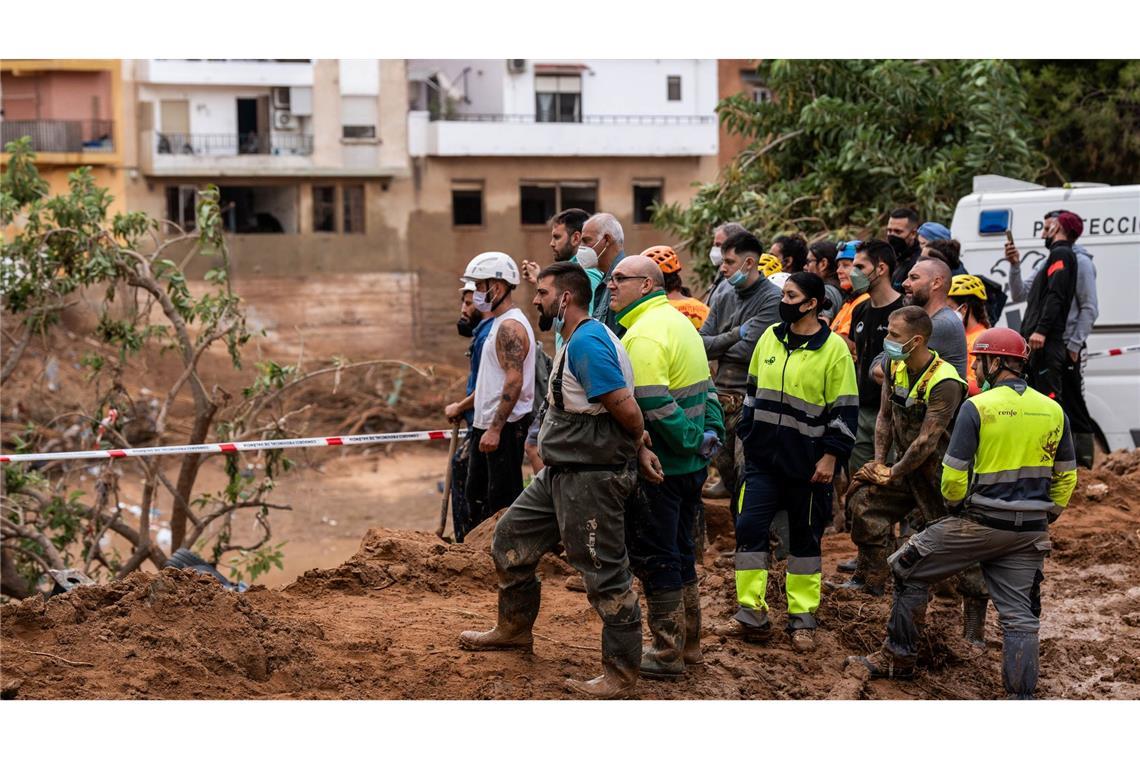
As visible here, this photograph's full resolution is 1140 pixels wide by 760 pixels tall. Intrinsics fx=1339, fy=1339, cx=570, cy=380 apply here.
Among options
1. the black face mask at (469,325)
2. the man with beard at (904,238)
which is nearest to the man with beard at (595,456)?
the black face mask at (469,325)

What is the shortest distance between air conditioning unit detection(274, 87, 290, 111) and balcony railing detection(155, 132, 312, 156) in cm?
81

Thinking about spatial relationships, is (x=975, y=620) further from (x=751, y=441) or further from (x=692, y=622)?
(x=692, y=622)

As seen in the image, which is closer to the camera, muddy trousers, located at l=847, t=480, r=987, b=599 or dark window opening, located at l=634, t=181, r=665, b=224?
muddy trousers, located at l=847, t=480, r=987, b=599

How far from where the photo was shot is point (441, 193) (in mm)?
38125

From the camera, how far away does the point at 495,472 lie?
845cm

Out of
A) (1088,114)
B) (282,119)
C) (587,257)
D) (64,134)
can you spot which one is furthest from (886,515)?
(64,134)

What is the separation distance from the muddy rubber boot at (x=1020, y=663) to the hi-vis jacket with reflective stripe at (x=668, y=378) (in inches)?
67.1

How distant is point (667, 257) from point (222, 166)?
31001 mm

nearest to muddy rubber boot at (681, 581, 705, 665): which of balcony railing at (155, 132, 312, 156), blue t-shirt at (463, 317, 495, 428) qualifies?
blue t-shirt at (463, 317, 495, 428)

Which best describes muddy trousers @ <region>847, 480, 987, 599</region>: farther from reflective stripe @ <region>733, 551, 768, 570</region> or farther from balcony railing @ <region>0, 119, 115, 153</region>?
balcony railing @ <region>0, 119, 115, 153</region>

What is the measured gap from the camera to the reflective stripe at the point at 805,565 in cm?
726

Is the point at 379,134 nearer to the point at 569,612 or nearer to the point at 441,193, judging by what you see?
the point at 441,193

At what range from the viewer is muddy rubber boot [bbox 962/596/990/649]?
24.5ft

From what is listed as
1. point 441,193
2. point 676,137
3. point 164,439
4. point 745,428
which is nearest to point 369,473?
point 164,439
